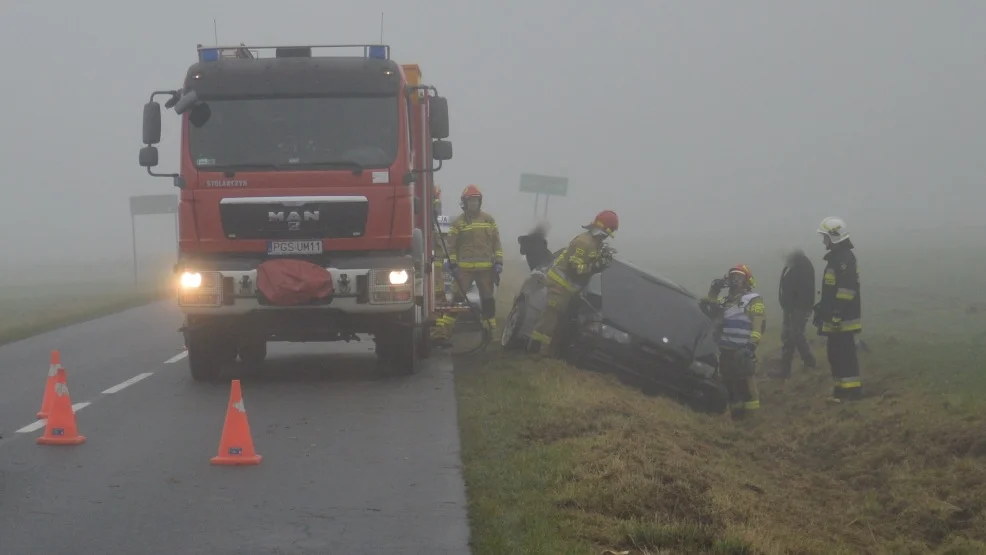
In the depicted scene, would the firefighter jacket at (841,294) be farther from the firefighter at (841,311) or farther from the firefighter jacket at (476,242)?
the firefighter jacket at (476,242)

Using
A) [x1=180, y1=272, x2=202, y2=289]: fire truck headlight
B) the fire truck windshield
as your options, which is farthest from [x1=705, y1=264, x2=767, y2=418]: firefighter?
[x1=180, y1=272, x2=202, y2=289]: fire truck headlight

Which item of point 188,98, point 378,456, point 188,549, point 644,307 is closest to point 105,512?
point 188,549

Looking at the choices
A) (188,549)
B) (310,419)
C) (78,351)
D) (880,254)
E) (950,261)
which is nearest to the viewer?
(188,549)

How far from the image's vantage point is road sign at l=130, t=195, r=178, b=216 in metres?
42.9

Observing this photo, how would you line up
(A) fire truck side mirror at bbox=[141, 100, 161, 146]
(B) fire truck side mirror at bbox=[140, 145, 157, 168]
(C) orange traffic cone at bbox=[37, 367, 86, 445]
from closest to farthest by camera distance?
1. (C) orange traffic cone at bbox=[37, 367, 86, 445]
2. (A) fire truck side mirror at bbox=[141, 100, 161, 146]
3. (B) fire truck side mirror at bbox=[140, 145, 157, 168]

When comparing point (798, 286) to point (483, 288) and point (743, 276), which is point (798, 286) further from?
point (483, 288)

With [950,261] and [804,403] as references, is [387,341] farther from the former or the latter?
[950,261]

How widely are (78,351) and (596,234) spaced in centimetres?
833

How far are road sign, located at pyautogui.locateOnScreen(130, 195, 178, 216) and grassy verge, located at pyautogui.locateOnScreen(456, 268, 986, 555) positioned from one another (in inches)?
1193

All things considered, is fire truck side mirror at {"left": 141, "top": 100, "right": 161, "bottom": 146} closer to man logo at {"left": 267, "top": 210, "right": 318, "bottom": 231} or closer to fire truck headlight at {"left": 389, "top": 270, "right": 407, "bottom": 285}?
man logo at {"left": 267, "top": 210, "right": 318, "bottom": 231}

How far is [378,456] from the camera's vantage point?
9.25 meters

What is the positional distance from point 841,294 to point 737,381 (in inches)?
57.8

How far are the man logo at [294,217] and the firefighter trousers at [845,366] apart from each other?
5762 millimetres

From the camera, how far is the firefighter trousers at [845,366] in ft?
44.7
